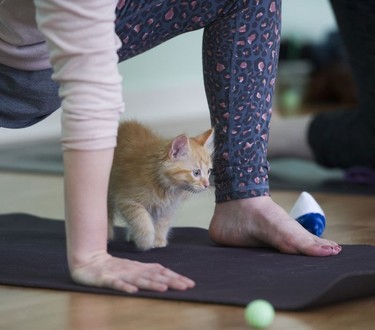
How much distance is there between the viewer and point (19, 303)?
144 centimetres

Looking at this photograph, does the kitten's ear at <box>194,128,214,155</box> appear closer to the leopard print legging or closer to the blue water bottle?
the leopard print legging

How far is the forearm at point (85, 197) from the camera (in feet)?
4.57

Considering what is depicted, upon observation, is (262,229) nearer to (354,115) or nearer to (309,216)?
(309,216)

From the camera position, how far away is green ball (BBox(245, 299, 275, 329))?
50.4 inches

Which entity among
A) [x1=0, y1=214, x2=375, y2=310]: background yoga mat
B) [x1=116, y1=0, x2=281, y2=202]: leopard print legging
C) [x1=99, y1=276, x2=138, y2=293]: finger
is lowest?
[x1=0, y1=214, x2=375, y2=310]: background yoga mat

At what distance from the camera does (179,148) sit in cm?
175

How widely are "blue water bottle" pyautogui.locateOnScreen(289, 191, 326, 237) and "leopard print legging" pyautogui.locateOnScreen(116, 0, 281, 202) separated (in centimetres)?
14

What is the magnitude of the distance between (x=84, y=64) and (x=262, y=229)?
1.75 ft

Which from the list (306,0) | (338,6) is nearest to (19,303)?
(338,6)

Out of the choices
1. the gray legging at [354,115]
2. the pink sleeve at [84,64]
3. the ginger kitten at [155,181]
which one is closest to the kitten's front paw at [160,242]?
the ginger kitten at [155,181]

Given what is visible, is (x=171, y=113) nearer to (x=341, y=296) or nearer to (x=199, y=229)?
(x=199, y=229)

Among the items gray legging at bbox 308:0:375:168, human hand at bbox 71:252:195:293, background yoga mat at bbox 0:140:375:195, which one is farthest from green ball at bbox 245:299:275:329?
gray legging at bbox 308:0:375:168

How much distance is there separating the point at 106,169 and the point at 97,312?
0.67 ft

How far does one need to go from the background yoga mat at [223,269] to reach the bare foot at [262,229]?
21 millimetres
